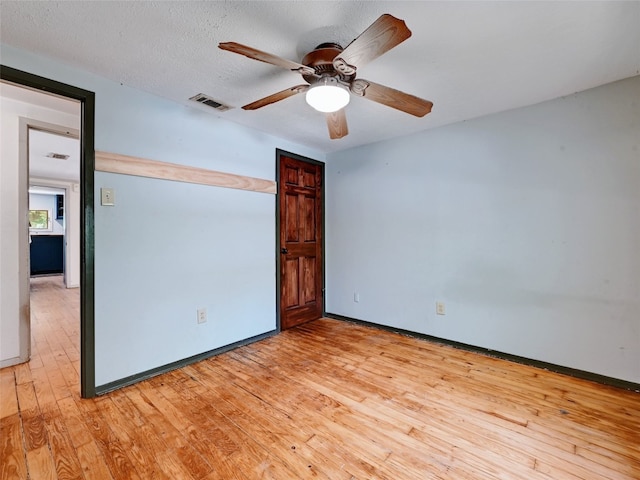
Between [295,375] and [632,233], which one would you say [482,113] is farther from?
[295,375]

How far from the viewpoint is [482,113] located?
8.66 feet

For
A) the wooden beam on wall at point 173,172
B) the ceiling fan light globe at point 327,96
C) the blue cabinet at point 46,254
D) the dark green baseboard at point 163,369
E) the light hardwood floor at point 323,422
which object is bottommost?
the light hardwood floor at point 323,422

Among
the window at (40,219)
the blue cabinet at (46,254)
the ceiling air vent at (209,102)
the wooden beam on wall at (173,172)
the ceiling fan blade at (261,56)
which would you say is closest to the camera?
the ceiling fan blade at (261,56)

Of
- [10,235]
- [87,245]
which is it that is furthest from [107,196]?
[10,235]

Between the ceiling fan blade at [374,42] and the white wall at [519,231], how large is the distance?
183cm

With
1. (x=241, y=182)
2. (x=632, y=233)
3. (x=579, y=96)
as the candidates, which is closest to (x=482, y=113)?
(x=579, y=96)

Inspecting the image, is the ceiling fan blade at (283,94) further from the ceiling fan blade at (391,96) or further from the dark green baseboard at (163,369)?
the dark green baseboard at (163,369)

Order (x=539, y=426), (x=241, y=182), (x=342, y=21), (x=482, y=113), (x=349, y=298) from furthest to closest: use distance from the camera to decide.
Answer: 1. (x=349, y=298)
2. (x=241, y=182)
3. (x=482, y=113)
4. (x=539, y=426)
5. (x=342, y=21)

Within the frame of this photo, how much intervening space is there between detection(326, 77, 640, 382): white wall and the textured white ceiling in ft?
1.19

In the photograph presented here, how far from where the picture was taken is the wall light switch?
2.05 meters

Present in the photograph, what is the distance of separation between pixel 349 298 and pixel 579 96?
293 cm

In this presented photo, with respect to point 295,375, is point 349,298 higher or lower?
higher

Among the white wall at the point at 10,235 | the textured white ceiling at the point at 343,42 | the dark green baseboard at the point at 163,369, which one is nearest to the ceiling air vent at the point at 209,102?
the textured white ceiling at the point at 343,42

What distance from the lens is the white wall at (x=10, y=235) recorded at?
2.43m
